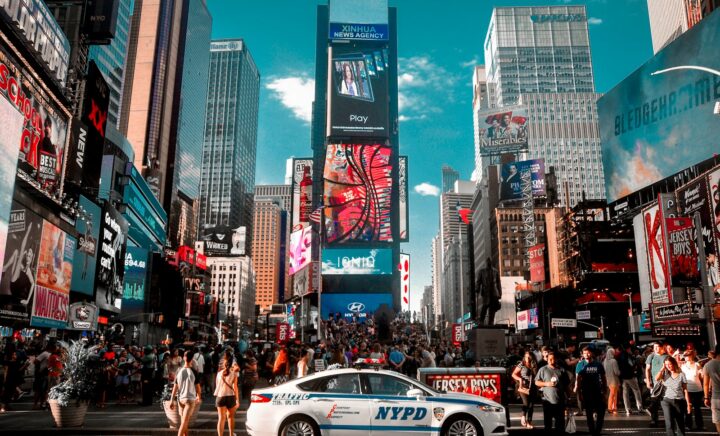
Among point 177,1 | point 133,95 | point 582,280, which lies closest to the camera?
point 582,280

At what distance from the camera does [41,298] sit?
31.2 meters

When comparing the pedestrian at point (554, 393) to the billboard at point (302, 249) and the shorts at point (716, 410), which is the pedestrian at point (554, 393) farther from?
the billboard at point (302, 249)

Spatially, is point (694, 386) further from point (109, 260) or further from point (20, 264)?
point (109, 260)

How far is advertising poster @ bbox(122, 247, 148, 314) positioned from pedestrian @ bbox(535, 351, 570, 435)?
67728mm

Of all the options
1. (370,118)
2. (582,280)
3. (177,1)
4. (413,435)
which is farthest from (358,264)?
(177,1)

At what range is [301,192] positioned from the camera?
143000mm

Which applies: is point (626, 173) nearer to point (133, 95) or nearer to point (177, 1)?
point (133, 95)

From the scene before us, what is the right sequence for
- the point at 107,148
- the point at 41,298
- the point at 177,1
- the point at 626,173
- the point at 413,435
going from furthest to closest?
1. the point at 177,1
2. the point at 107,148
3. the point at 626,173
4. the point at 41,298
5. the point at 413,435

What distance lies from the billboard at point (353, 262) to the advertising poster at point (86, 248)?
53004 mm

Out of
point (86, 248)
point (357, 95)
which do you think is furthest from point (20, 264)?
point (357, 95)

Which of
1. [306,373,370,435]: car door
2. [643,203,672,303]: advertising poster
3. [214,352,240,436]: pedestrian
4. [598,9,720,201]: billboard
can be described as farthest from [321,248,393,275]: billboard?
[306,373,370,435]: car door

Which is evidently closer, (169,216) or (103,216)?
(103,216)

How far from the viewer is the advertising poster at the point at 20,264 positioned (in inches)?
1056

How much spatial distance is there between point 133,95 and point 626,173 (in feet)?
476
